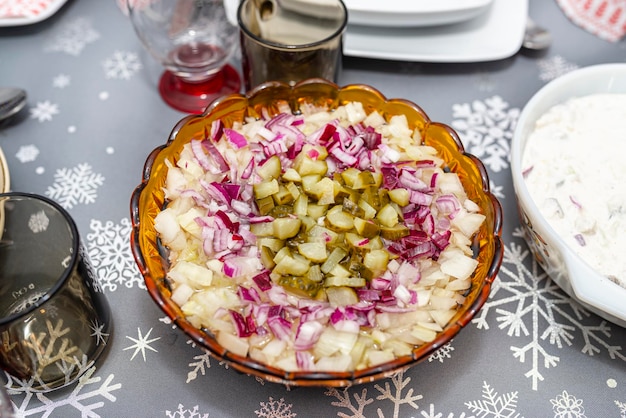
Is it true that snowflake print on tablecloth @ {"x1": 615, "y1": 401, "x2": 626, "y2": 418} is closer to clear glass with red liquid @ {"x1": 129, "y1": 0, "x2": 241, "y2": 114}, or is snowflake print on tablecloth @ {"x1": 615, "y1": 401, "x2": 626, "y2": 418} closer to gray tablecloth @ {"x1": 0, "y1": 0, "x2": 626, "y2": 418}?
gray tablecloth @ {"x1": 0, "y1": 0, "x2": 626, "y2": 418}

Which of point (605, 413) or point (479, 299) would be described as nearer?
point (479, 299)

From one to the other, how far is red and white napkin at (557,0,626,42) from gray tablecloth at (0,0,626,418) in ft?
0.11

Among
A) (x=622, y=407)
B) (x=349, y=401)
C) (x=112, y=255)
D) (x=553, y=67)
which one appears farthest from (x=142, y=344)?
(x=553, y=67)

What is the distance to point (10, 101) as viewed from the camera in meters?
1.47

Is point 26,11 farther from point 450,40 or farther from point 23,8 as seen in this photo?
point 450,40

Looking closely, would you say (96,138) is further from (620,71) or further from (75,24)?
(620,71)

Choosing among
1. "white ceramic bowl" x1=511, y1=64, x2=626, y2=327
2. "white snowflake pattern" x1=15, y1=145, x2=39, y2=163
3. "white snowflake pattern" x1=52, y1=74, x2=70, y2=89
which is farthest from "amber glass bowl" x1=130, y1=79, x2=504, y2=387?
"white snowflake pattern" x1=52, y1=74, x2=70, y2=89

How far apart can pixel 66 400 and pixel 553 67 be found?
4.64ft

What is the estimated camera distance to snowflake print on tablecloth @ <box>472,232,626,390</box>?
1179 mm

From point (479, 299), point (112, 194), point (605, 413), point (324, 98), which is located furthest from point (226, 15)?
point (605, 413)

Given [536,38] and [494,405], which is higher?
[536,38]

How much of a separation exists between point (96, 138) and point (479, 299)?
970 millimetres

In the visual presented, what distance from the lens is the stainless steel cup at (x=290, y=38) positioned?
53.0 inches

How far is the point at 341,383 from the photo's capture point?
2.97ft
